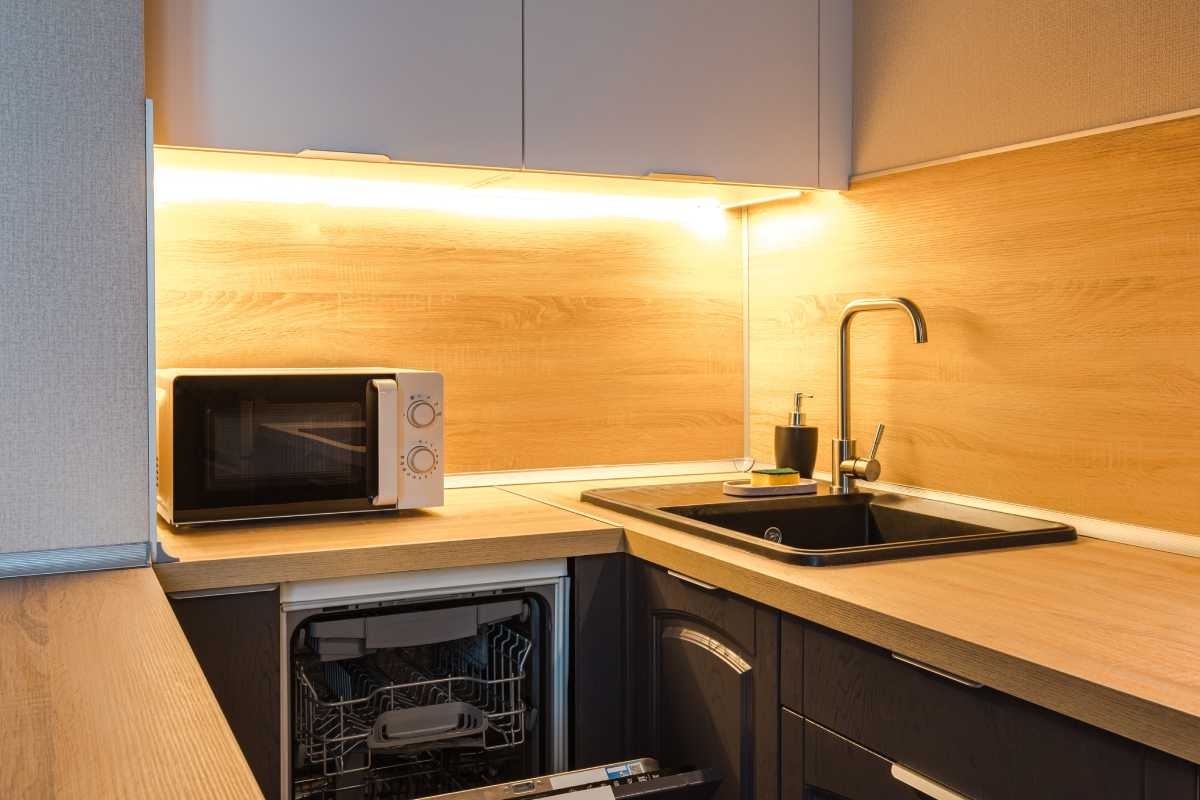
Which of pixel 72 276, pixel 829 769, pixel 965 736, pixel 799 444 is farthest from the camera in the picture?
pixel 799 444

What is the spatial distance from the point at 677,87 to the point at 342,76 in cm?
60

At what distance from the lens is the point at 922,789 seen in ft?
3.86

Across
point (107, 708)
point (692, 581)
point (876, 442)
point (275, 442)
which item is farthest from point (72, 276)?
point (876, 442)

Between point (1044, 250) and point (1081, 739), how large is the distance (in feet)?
3.20

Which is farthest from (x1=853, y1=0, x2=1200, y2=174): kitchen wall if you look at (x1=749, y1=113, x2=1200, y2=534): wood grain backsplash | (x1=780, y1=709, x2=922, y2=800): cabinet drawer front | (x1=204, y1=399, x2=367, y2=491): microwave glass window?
(x1=204, y1=399, x2=367, y2=491): microwave glass window

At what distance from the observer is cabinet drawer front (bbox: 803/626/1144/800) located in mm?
1003

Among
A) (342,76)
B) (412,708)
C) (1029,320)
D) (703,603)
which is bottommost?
(412,708)

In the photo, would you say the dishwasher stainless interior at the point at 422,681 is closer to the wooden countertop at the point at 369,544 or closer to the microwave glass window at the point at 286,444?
the wooden countertop at the point at 369,544

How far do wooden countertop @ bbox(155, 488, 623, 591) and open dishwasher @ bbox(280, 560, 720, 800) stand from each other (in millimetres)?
56

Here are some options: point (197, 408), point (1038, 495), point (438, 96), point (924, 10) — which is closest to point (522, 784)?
point (197, 408)

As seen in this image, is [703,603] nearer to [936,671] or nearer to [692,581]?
[692,581]

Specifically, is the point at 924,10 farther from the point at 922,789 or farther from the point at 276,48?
the point at 922,789

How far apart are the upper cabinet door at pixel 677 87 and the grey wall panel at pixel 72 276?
679 mm

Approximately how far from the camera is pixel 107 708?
2.96ft
